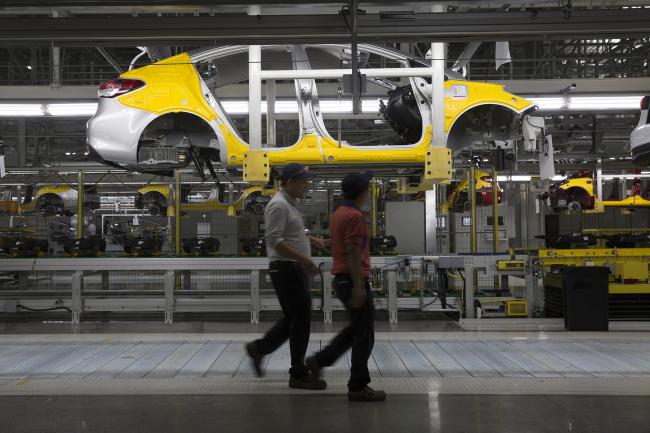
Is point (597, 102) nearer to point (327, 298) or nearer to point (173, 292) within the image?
point (327, 298)

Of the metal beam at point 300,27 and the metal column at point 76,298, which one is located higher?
the metal beam at point 300,27

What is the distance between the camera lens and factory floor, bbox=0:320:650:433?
10.8 ft

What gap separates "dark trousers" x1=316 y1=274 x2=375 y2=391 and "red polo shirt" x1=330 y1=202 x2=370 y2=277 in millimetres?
80

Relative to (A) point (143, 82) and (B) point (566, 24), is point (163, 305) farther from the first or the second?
(B) point (566, 24)

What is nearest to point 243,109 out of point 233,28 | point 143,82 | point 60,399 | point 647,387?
point 143,82

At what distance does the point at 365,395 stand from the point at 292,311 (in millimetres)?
691

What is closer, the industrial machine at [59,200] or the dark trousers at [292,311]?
the dark trousers at [292,311]

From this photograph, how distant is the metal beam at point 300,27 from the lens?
454cm

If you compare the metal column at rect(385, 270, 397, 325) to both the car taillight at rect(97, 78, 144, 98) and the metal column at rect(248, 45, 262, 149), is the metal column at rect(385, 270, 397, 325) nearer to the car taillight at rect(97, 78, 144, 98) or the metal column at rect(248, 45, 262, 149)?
the metal column at rect(248, 45, 262, 149)

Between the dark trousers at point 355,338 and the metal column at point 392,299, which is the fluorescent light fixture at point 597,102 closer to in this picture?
the metal column at point 392,299

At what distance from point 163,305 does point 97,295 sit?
1.17 metres

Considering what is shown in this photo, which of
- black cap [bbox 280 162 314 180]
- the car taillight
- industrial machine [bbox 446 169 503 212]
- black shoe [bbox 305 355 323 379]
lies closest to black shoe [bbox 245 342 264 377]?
black shoe [bbox 305 355 323 379]

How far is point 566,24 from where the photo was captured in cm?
454

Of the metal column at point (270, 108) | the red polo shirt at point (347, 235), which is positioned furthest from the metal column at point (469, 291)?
the red polo shirt at point (347, 235)
